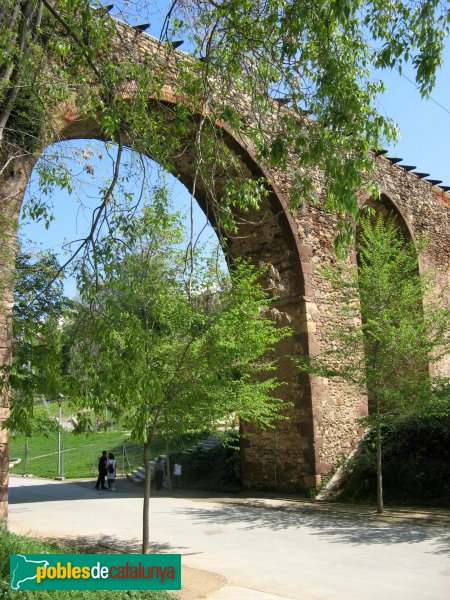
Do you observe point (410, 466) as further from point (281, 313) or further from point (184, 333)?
point (184, 333)

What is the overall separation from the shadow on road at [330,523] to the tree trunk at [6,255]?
4.13 meters

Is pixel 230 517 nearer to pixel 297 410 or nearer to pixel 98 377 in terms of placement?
pixel 297 410

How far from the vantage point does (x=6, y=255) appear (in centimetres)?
695

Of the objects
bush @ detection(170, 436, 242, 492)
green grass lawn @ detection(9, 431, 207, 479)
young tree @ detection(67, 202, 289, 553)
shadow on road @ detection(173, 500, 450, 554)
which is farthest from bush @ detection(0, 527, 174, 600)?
green grass lawn @ detection(9, 431, 207, 479)

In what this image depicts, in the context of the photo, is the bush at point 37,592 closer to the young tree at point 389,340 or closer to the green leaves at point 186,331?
the green leaves at point 186,331

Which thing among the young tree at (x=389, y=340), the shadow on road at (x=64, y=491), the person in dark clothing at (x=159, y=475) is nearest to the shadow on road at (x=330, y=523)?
the young tree at (x=389, y=340)

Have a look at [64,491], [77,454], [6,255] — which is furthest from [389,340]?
[77,454]

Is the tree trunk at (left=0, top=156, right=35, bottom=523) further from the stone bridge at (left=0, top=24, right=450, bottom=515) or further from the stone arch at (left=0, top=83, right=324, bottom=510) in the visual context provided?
the stone arch at (left=0, top=83, right=324, bottom=510)

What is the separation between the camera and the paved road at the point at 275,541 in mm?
6238

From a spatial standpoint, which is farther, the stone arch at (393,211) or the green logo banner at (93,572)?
the stone arch at (393,211)

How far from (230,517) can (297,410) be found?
3.33 metres

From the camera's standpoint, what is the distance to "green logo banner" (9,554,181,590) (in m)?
4.52

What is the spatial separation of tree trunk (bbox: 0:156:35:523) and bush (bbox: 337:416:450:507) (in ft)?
24.7

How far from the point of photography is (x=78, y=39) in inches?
237
